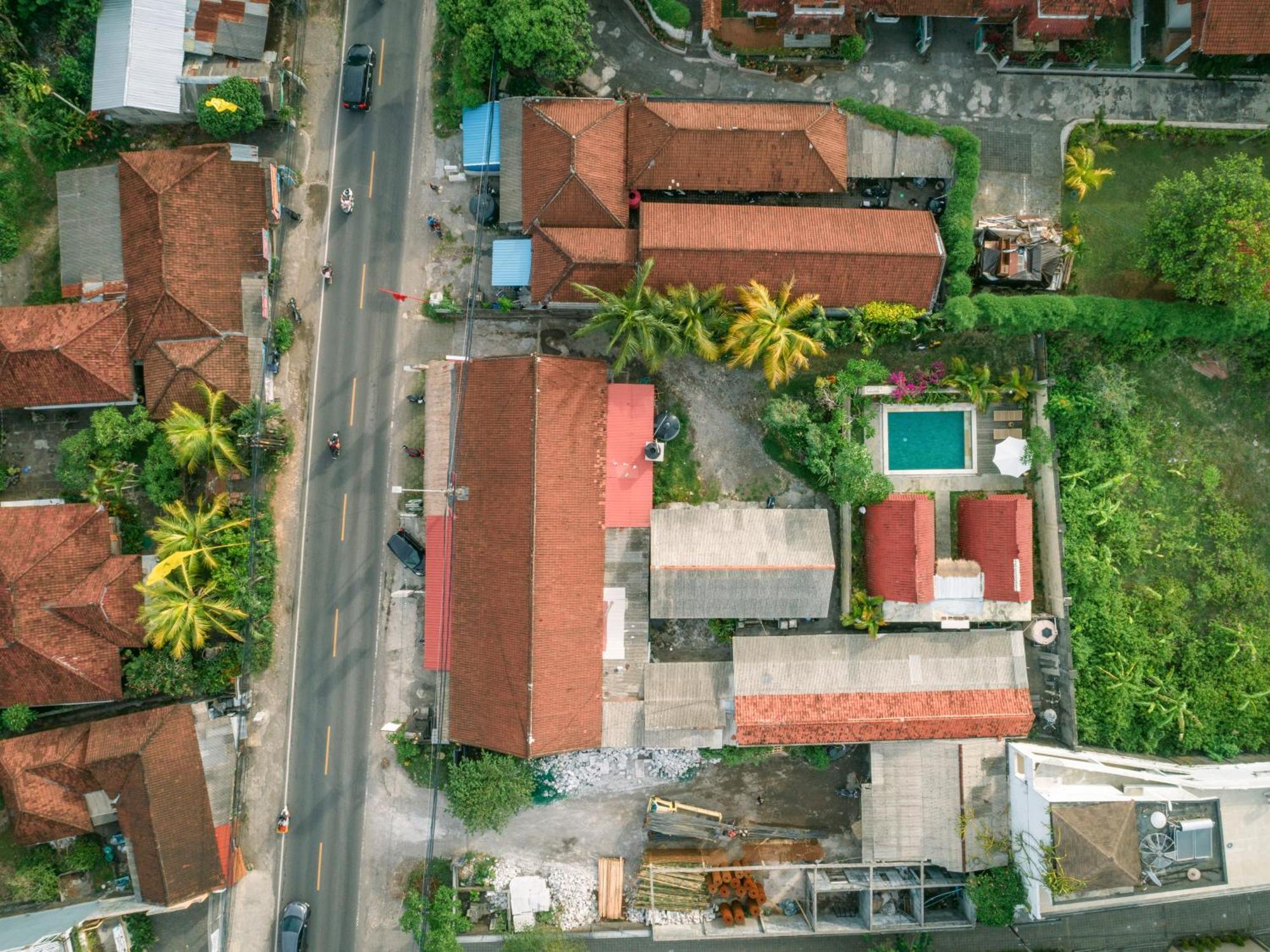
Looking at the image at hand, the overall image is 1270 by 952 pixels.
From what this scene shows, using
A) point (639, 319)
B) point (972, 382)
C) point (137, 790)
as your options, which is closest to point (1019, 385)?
point (972, 382)

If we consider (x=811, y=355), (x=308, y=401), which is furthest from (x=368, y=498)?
(x=811, y=355)

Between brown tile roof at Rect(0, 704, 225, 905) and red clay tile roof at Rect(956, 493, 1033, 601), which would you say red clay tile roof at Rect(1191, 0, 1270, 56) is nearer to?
red clay tile roof at Rect(956, 493, 1033, 601)

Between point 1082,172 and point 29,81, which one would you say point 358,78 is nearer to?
point 29,81

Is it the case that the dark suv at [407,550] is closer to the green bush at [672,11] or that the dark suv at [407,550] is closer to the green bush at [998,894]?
the green bush at [672,11]

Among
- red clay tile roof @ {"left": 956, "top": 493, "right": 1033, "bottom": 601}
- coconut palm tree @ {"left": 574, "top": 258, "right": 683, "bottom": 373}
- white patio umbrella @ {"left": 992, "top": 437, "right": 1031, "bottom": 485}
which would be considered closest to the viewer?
coconut palm tree @ {"left": 574, "top": 258, "right": 683, "bottom": 373}

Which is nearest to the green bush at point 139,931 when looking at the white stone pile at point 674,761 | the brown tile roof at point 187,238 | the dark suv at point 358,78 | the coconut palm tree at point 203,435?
the coconut palm tree at point 203,435

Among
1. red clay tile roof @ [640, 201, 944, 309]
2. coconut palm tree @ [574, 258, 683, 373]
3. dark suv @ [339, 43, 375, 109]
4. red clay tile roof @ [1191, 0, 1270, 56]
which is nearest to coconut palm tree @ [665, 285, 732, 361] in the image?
coconut palm tree @ [574, 258, 683, 373]
